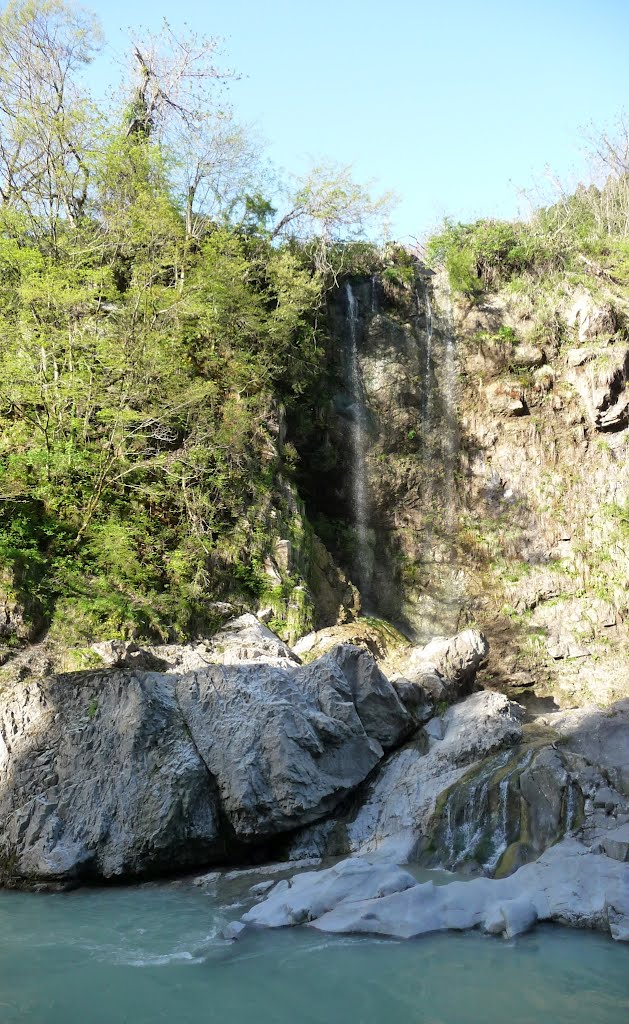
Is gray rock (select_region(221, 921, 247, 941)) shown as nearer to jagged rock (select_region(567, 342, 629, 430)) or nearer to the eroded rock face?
the eroded rock face

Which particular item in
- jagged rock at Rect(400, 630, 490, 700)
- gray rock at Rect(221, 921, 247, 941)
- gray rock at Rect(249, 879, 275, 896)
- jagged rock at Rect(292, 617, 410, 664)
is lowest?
gray rock at Rect(249, 879, 275, 896)

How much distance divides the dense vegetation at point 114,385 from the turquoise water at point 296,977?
4690 millimetres

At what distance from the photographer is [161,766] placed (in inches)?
342

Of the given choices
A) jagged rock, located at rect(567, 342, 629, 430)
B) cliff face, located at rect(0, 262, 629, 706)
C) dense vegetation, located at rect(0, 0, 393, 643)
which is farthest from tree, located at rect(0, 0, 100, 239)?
jagged rock, located at rect(567, 342, 629, 430)

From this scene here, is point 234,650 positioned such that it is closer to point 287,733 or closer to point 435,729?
point 287,733

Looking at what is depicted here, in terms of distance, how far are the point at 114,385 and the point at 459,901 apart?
8.95 m

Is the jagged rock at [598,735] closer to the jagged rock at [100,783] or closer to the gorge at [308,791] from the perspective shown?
the gorge at [308,791]

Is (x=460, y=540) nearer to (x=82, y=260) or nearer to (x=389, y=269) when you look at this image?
(x=389, y=269)

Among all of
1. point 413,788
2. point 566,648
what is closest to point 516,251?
point 566,648

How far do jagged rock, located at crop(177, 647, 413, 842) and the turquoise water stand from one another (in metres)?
1.86

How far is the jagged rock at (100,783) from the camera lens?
819cm

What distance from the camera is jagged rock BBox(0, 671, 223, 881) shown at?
8.19 metres

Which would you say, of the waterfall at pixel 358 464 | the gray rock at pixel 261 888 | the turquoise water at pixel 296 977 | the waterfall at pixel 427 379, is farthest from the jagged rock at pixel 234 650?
the waterfall at pixel 427 379

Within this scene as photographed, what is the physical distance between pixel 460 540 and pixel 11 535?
11673mm
